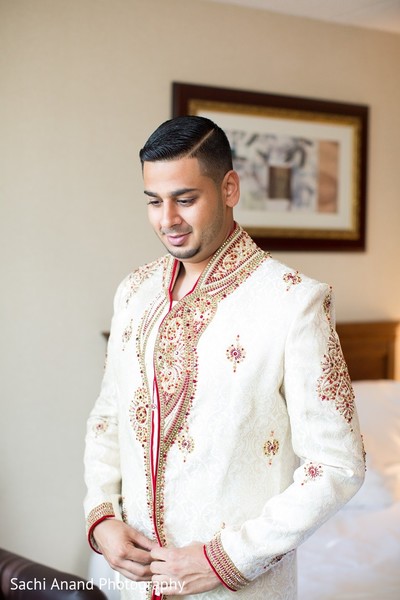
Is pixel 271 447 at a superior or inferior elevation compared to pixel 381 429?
superior

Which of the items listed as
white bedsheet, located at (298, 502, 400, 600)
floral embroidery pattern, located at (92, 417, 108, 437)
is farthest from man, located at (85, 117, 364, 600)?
white bedsheet, located at (298, 502, 400, 600)

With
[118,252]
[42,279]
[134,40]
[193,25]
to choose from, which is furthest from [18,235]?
[193,25]

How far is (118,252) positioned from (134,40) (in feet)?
2.73

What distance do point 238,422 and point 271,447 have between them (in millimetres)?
88

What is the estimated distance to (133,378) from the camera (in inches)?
57.9

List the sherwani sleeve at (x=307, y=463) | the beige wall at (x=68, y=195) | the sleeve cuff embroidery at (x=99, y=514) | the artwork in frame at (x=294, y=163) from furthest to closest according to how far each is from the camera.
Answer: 1. the artwork in frame at (x=294, y=163)
2. the beige wall at (x=68, y=195)
3. the sleeve cuff embroidery at (x=99, y=514)
4. the sherwani sleeve at (x=307, y=463)

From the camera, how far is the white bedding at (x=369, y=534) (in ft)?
7.30

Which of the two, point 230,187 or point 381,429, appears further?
point 381,429

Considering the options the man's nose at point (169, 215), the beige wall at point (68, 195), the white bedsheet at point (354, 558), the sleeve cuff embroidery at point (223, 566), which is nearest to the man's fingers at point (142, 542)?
the sleeve cuff embroidery at point (223, 566)

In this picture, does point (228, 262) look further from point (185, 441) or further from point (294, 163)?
point (294, 163)

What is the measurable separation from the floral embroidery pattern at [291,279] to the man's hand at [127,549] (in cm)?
55

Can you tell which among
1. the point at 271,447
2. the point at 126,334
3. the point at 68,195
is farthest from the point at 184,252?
the point at 68,195

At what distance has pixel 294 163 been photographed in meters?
3.35

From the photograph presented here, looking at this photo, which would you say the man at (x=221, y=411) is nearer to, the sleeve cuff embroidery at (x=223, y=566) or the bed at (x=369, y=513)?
the sleeve cuff embroidery at (x=223, y=566)
